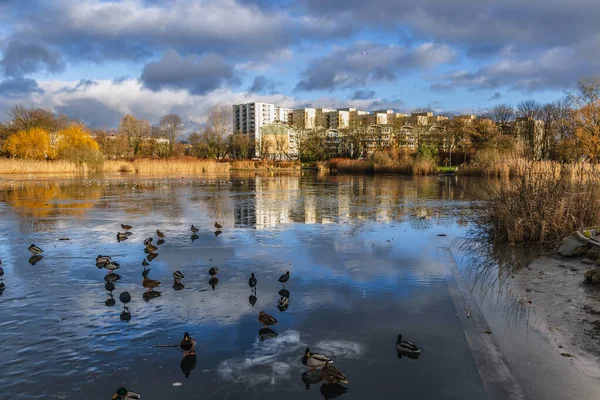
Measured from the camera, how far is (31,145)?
64312 mm

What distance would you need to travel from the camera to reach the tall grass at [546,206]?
1265 centimetres

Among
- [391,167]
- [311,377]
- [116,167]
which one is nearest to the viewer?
[311,377]

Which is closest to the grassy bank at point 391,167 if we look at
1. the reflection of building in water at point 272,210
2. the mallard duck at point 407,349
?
the reflection of building in water at point 272,210

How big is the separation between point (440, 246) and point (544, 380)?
7571 millimetres

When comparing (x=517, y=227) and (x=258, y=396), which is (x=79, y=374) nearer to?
(x=258, y=396)

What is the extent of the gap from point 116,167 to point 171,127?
31615 millimetres

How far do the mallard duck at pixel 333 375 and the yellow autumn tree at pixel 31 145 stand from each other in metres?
69.5

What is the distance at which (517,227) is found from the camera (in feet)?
42.0

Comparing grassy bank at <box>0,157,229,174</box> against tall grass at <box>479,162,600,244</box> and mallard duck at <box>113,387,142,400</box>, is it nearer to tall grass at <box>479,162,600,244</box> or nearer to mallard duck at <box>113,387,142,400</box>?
tall grass at <box>479,162,600,244</box>

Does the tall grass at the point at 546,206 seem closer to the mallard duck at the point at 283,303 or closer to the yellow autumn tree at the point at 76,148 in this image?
the mallard duck at the point at 283,303

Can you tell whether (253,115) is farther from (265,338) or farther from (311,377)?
(311,377)

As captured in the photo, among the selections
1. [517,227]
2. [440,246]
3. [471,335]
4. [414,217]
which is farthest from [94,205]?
[471,335]

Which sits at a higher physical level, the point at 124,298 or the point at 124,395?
the point at 124,298

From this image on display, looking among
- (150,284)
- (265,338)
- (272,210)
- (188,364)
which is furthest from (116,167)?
(188,364)
